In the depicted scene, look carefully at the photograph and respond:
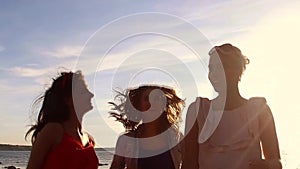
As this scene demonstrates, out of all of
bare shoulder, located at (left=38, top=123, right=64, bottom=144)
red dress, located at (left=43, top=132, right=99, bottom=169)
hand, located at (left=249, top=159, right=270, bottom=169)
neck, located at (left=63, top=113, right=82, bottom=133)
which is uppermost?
neck, located at (left=63, top=113, right=82, bottom=133)

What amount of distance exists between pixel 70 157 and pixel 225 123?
6.56 ft

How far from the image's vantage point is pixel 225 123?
13.7 feet

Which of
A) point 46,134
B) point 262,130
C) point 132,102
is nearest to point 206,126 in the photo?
point 262,130

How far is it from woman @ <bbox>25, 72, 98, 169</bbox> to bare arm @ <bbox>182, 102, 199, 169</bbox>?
5.77ft

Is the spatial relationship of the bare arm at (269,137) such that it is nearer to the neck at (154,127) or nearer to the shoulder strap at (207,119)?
the shoulder strap at (207,119)

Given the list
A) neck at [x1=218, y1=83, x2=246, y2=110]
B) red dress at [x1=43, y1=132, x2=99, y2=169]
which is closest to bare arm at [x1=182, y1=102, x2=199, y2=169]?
neck at [x1=218, y1=83, x2=246, y2=110]

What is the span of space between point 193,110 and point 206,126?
0.15m

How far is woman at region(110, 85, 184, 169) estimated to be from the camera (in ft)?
21.3

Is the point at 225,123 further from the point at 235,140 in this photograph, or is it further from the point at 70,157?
the point at 70,157

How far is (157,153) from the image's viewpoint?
21.7 feet

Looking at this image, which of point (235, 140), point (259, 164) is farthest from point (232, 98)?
point (259, 164)

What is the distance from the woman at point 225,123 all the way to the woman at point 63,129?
1754 millimetres

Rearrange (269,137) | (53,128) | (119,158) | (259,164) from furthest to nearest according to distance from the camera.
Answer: (119,158), (53,128), (269,137), (259,164)

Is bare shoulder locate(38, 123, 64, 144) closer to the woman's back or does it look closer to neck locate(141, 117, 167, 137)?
neck locate(141, 117, 167, 137)
